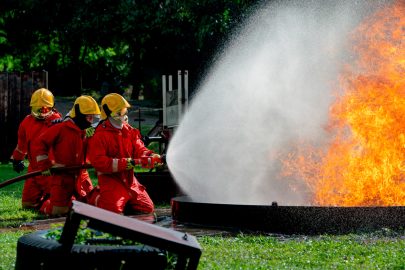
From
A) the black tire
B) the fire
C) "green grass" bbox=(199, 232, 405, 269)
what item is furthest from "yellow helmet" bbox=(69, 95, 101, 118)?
the black tire

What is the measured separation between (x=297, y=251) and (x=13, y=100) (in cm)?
1650

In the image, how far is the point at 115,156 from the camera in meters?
11.7

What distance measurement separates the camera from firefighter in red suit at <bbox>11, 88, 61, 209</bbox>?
43.5 ft

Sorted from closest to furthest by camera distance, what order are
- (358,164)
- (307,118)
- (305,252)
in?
1. (305,252)
2. (358,164)
3. (307,118)

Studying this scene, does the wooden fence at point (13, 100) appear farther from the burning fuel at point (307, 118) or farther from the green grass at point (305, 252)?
the green grass at point (305, 252)

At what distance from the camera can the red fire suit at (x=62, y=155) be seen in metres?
12.5

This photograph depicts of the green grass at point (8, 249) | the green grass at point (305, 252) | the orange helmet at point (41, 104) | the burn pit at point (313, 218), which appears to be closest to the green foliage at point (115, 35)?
the orange helmet at point (41, 104)

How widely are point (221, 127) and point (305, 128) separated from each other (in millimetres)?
1702

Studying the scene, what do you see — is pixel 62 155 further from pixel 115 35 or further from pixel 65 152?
pixel 115 35

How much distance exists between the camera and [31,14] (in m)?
32.3

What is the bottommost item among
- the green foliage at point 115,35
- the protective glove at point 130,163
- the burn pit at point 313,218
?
the burn pit at point 313,218

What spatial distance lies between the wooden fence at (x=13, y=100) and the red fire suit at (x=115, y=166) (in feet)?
40.6

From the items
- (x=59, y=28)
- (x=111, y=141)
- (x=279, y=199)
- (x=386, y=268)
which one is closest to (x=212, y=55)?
(x=59, y=28)

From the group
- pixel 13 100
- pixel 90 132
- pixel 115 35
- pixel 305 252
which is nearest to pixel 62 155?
pixel 90 132
